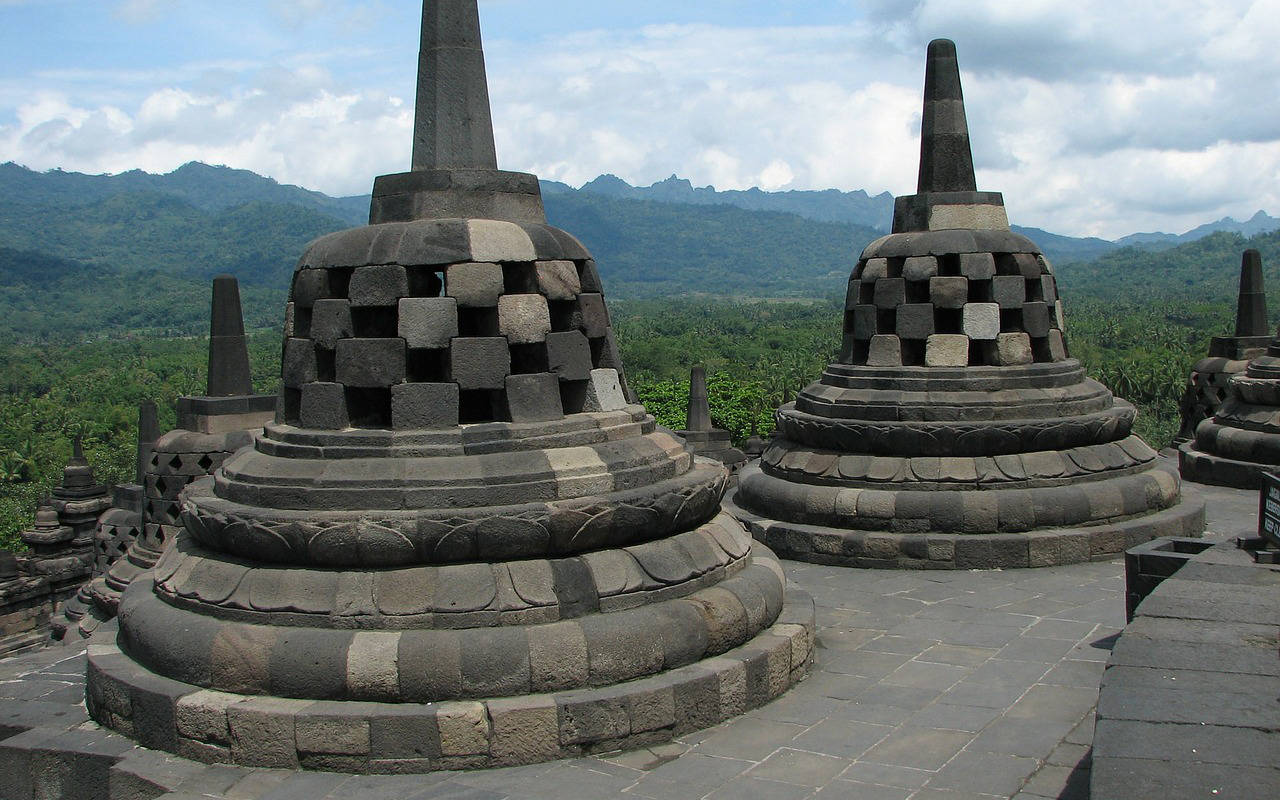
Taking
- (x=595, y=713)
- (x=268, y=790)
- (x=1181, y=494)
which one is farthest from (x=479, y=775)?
(x=1181, y=494)

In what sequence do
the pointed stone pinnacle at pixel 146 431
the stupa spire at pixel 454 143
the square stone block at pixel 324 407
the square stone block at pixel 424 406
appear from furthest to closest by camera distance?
1. the pointed stone pinnacle at pixel 146 431
2. the stupa spire at pixel 454 143
3. the square stone block at pixel 324 407
4. the square stone block at pixel 424 406

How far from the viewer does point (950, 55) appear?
10.2m


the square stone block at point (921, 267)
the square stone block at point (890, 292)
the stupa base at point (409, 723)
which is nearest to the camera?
the stupa base at point (409, 723)

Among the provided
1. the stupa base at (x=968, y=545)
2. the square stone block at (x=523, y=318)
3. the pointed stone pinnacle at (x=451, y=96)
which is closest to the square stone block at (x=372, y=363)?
the square stone block at (x=523, y=318)

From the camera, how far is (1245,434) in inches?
475

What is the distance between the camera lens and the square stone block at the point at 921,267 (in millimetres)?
9648

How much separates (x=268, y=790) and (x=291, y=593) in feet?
3.05

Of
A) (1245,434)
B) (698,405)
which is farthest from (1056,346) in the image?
(698,405)

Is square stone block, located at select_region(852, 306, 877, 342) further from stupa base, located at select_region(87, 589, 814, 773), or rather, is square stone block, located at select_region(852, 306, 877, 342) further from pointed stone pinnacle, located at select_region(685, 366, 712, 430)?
pointed stone pinnacle, located at select_region(685, 366, 712, 430)

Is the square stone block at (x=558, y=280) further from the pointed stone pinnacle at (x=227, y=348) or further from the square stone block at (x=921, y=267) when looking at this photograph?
the pointed stone pinnacle at (x=227, y=348)

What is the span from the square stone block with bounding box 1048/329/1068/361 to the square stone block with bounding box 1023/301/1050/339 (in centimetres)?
14

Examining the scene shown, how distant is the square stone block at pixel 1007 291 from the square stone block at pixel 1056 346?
54cm

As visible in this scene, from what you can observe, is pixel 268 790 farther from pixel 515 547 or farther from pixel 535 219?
pixel 535 219

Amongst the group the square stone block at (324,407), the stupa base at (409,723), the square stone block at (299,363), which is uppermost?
the square stone block at (299,363)
